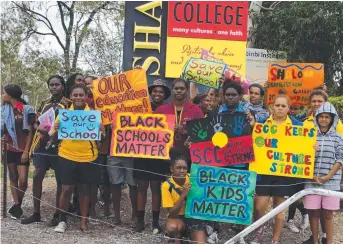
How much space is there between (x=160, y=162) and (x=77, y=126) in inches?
42.5

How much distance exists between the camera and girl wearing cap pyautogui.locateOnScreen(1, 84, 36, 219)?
6.05 m

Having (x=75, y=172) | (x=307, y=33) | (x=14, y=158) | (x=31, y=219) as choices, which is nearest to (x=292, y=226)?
(x=75, y=172)

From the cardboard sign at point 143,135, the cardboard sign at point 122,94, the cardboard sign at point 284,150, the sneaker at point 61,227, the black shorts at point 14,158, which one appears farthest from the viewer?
the black shorts at point 14,158

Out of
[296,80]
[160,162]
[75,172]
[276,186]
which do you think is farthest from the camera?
[296,80]

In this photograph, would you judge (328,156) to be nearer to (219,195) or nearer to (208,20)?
(219,195)

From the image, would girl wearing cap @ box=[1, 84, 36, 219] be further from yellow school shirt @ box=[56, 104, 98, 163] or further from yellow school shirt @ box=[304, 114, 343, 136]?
yellow school shirt @ box=[304, 114, 343, 136]

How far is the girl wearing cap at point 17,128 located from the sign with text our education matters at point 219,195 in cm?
247

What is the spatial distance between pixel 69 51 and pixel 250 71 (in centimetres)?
1152

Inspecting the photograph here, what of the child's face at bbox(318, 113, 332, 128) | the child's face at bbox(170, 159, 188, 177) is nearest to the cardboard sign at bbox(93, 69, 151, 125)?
the child's face at bbox(170, 159, 188, 177)

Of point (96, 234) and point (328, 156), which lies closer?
point (328, 156)

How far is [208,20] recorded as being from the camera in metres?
9.13

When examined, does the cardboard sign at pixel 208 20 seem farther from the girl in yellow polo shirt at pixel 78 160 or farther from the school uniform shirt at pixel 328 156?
the school uniform shirt at pixel 328 156

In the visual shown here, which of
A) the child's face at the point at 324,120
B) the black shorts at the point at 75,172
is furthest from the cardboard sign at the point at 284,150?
the black shorts at the point at 75,172

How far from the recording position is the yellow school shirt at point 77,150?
5.43m
